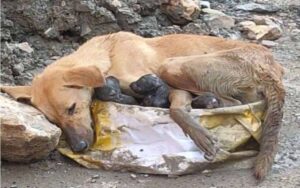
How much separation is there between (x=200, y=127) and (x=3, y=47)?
7.33ft

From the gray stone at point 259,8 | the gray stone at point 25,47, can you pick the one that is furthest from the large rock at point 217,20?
the gray stone at point 25,47

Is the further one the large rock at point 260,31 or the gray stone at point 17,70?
the large rock at point 260,31

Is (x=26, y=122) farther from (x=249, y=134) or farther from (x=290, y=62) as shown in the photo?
(x=290, y=62)

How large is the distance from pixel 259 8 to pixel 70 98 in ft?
13.9

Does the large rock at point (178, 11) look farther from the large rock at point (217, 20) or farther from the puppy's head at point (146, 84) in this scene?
the puppy's head at point (146, 84)

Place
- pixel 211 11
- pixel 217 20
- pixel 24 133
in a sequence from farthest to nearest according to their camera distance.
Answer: pixel 211 11 → pixel 217 20 → pixel 24 133

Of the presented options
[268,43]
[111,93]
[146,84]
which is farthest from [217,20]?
[111,93]

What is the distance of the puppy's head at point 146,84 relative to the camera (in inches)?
201

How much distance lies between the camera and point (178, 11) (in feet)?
25.5

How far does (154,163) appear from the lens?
15.6 feet

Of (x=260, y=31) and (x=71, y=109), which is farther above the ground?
(x=71, y=109)

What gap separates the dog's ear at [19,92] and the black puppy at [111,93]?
0.47 meters

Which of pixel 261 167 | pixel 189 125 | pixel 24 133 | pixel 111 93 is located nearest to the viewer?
pixel 24 133

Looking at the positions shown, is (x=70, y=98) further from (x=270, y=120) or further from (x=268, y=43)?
(x=268, y=43)
